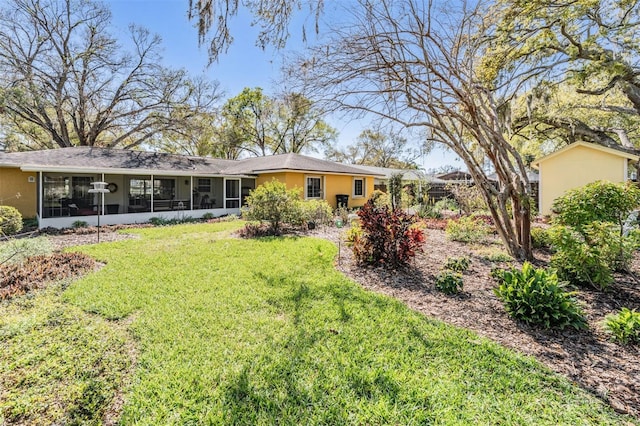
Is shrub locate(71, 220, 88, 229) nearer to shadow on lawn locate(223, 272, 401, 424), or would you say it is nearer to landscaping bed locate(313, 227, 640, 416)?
landscaping bed locate(313, 227, 640, 416)

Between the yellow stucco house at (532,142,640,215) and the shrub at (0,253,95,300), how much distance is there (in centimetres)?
1648

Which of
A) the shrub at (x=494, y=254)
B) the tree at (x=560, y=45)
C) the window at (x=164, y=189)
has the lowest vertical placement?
the shrub at (x=494, y=254)

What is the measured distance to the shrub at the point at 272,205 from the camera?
33.8 feet

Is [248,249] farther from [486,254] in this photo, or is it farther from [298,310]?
[486,254]

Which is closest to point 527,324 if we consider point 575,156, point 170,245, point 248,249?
point 248,249

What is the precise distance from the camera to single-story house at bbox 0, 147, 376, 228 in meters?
12.1

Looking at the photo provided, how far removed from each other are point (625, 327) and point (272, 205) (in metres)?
8.85

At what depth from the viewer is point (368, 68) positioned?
21.5ft

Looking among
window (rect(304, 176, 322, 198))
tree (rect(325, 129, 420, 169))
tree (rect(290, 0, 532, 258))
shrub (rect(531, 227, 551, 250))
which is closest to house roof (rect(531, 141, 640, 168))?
shrub (rect(531, 227, 551, 250))

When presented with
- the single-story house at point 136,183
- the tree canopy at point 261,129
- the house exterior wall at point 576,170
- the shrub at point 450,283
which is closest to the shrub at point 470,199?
the house exterior wall at point 576,170

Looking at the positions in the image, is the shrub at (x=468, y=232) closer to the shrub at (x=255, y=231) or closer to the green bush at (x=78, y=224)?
the shrub at (x=255, y=231)

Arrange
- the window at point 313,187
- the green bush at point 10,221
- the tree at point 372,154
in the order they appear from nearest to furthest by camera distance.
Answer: the green bush at point 10,221 < the window at point 313,187 < the tree at point 372,154

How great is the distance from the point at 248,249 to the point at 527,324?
6.51 metres

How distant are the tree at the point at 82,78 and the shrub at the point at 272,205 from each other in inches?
556
